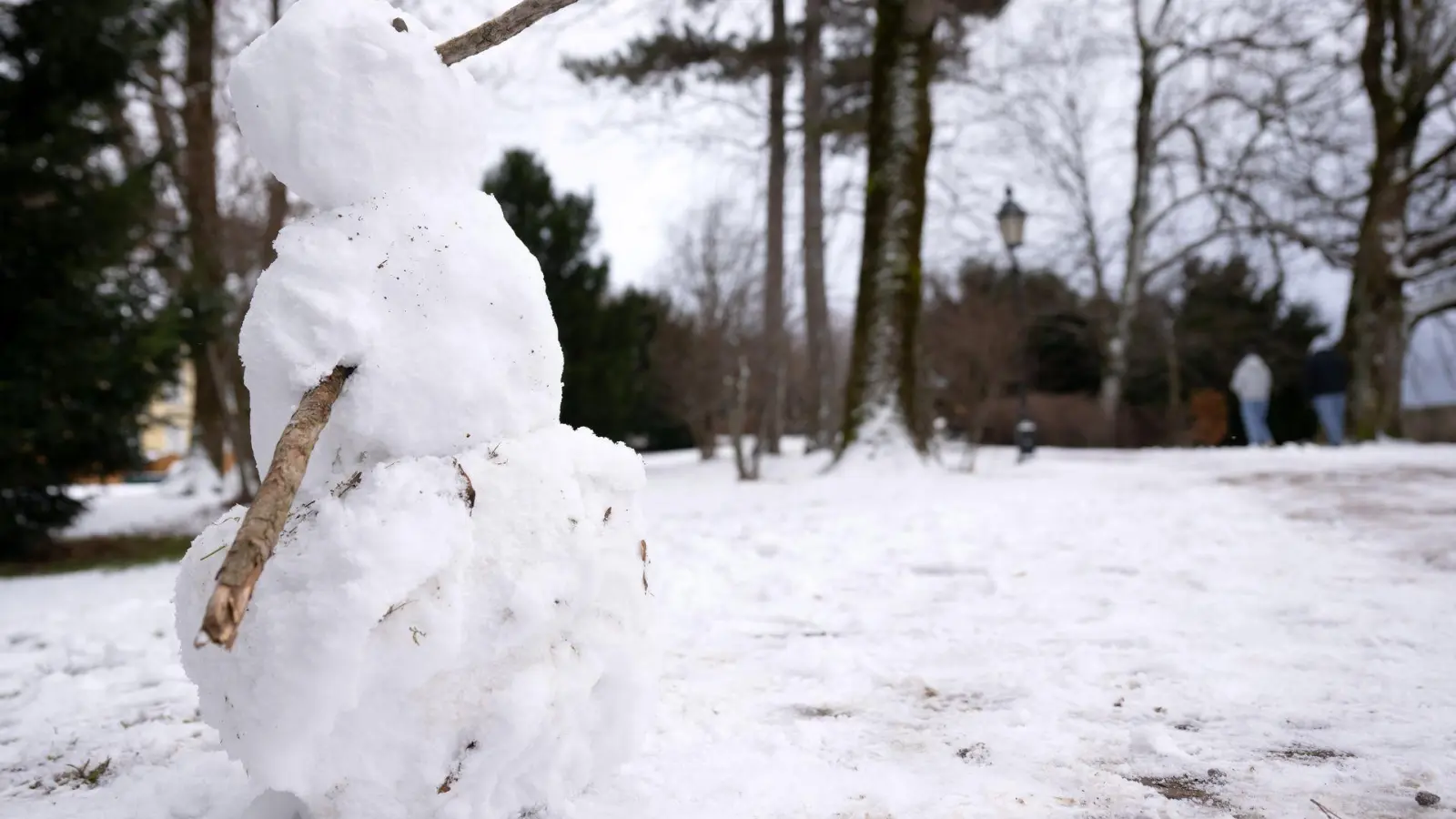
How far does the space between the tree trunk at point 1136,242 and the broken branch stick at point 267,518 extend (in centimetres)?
1884

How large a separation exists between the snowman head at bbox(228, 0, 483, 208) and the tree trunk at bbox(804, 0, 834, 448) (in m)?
12.5

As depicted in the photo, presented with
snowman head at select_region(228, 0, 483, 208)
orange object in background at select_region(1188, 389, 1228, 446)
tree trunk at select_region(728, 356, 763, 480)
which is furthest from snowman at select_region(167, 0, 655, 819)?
orange object in background at select_region(1188, 389, 1228, 446)

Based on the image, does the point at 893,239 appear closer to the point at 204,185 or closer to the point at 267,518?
the point at 267,518

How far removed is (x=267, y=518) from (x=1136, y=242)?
19384mm

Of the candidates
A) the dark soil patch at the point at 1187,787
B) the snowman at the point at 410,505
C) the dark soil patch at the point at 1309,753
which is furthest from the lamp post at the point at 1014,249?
the snowman at the point at 410,505

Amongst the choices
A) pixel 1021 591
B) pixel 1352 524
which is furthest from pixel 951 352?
pixel 1021 591

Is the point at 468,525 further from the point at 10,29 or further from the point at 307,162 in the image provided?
the point at 10,29

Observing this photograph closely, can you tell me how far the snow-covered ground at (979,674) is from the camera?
195 centimetres

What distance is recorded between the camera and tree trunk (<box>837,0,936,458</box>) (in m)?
7.94

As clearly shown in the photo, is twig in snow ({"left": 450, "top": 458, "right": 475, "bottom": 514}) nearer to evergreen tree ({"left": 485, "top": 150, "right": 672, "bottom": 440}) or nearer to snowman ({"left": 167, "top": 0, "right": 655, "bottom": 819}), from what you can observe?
snowman ({"left": 167, "top": 0, "right": 655, "bottom": 819})

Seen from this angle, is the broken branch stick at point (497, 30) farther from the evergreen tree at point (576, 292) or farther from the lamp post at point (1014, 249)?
the evergreen tree at point (576, 292)

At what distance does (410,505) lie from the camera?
5.17 ft

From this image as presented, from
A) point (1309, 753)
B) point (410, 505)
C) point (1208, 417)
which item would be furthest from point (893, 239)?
point (1208, 417)

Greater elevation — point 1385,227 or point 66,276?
point 1385,227
